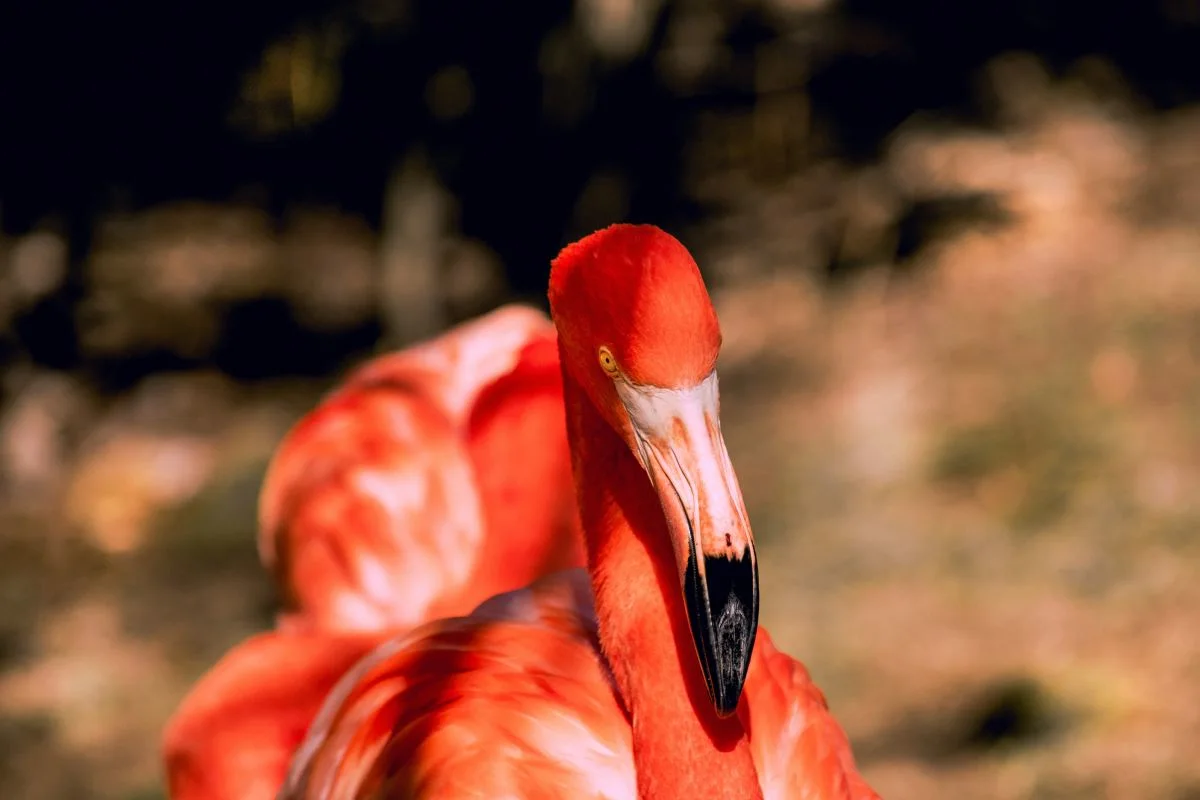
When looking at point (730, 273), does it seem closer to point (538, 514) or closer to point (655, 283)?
point (538, 514)

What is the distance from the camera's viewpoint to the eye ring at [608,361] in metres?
1.84

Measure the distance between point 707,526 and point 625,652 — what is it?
1.22ft

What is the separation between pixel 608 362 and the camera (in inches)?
72.9

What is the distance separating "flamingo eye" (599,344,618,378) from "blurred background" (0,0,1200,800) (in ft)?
7.27

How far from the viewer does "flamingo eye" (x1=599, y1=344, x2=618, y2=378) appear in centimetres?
184

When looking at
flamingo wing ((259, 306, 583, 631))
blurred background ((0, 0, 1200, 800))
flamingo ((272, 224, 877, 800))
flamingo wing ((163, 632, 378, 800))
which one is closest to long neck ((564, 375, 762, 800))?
flamingo ((272, 224, 877, 800))

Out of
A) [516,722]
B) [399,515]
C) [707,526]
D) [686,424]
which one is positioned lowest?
[399,515]

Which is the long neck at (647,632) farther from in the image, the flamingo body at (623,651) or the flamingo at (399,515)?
the flamingo at (399,515)

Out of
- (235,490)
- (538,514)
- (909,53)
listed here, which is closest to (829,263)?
(909,53)

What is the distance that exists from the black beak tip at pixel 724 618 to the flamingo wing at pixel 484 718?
34 centimetres

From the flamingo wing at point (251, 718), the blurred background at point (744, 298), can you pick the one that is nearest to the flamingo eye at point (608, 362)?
A: the flamingo wing at point (251, 718)

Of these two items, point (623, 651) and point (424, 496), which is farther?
point (424, 496)

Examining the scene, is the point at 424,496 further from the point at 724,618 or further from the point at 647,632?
the point at 724,618

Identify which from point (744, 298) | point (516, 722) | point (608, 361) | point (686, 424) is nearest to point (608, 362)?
point (608, 361)
